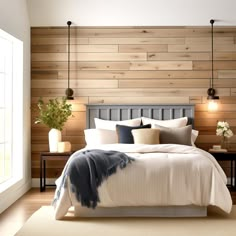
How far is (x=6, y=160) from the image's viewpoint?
6.59 m

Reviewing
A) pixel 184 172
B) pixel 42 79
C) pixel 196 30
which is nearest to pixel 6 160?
pixel 42 79

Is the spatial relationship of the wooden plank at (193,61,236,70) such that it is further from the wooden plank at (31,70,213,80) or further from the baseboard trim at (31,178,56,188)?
the baseboard trim at (31,178,56,188)

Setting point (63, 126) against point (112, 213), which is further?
point (63, 126)

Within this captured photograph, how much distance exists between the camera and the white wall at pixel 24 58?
19.2 feet

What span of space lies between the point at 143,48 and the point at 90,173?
9.63 feet

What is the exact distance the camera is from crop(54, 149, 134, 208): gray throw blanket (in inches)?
199

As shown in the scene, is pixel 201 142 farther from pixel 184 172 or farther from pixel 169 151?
pixel 184 172

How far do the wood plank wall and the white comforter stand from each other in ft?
7.65

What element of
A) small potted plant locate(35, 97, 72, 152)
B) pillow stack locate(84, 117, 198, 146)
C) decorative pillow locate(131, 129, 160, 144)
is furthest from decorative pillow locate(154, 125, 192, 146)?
small potted plant locate(35, 97, 72, 152)

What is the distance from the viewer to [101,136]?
673 centimetres

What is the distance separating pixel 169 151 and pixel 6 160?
7.62ft

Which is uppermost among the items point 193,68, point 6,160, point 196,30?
point 196,30

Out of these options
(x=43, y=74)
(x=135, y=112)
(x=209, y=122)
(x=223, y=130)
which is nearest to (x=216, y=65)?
(x=209, y=122)

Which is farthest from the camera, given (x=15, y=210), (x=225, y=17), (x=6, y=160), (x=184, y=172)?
(x=225, y=17)
